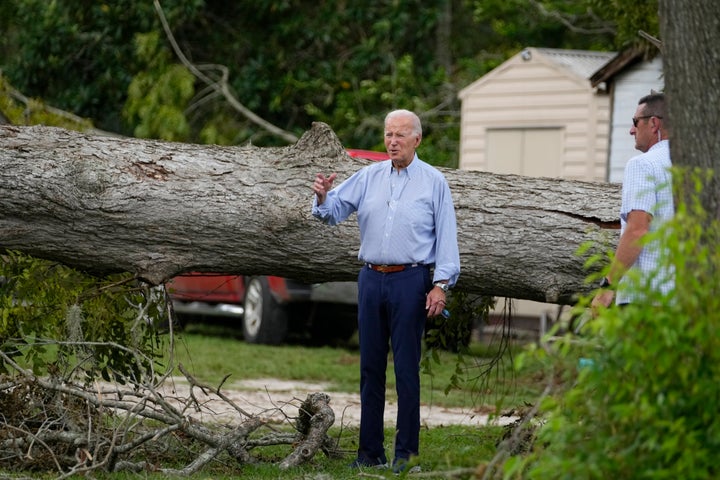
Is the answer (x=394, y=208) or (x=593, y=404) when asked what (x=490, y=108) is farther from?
(x=593, y=404)

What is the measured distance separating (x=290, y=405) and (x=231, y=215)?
3.78 metres

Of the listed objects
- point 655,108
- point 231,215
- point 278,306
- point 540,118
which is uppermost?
point 540,118

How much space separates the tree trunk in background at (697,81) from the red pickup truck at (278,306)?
984 centimetres

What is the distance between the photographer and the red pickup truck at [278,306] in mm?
15352

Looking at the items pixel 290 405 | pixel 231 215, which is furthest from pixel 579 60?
pixel 231 215

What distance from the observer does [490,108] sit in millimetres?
20391

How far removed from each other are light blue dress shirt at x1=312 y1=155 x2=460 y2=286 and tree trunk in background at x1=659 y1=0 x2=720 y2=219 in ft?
7.30

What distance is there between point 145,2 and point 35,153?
18597mm

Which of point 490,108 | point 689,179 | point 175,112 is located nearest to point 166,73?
point 175,112

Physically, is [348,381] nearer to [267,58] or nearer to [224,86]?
[224,86]

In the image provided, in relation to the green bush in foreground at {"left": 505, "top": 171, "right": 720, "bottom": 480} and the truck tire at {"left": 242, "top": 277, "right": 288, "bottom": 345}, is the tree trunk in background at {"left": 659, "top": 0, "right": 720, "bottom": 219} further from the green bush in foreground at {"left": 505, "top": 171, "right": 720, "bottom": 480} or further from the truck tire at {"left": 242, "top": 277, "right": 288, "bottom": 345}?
the truck tire at {"left": 242, "top": 277, "right": 288, "bottom": 345}

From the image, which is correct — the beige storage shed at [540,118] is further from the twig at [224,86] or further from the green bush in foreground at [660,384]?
the green bush in foreground at [660,384]

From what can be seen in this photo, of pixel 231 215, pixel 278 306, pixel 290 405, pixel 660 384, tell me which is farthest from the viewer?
pixel 278 306

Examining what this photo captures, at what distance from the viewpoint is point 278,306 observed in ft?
53.0
